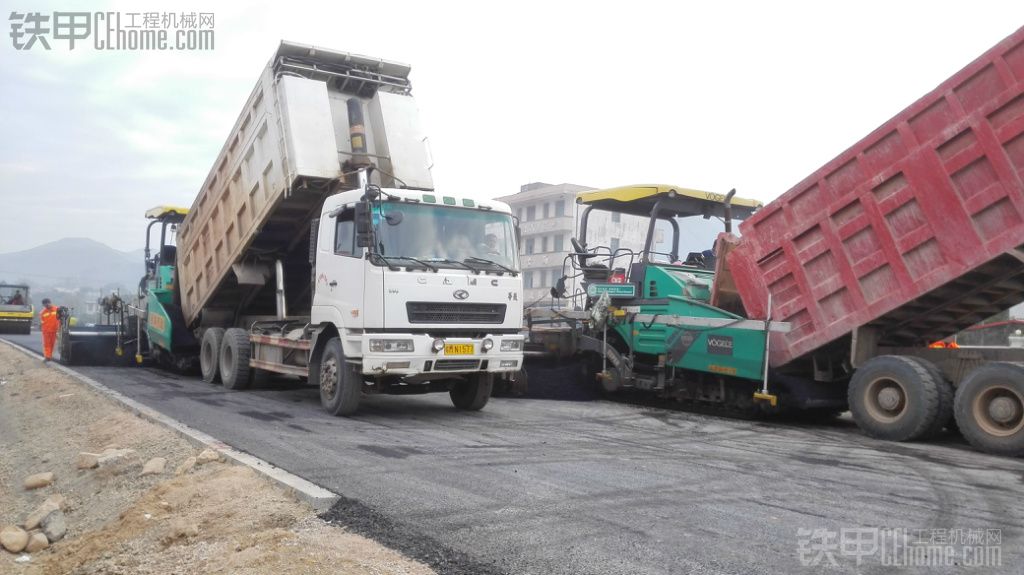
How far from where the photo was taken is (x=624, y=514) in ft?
15.1

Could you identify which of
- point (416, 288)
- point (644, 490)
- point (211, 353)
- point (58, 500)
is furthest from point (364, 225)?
point (211, 353)

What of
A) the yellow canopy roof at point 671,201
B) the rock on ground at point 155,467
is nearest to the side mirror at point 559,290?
the yellow canopy roof at point 671,201

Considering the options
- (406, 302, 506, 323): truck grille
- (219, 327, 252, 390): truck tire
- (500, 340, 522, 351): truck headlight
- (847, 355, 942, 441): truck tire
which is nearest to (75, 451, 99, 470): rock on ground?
→ (406, 302, 506, 323): truck grille

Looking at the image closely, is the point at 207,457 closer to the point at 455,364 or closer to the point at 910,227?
the point at 455,364

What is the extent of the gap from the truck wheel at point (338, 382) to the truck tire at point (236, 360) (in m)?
2.89

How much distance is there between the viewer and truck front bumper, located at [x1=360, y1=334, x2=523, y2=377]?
7.94 meters

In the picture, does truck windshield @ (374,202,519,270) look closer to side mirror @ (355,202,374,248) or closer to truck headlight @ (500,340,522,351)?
side mirror @ (355,202,374,248)

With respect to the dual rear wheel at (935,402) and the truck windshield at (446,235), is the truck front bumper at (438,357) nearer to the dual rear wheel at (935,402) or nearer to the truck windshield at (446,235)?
the truck windshield at (446,235)

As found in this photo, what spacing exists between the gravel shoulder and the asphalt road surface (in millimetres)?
345

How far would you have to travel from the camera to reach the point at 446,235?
8.45m

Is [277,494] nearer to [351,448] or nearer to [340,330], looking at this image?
[351,448]

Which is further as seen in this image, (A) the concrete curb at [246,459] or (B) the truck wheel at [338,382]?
(B) the truck wheel at [338,382]

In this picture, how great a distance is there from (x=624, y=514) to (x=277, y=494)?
209 centimetres

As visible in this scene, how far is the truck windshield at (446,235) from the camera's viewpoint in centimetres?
815
